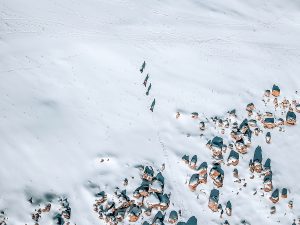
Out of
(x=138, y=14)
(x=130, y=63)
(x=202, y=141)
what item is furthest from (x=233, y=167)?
(x=138, y=14)

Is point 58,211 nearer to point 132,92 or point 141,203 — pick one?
point 141,203

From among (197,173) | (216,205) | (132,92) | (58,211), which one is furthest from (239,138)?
(58,211)

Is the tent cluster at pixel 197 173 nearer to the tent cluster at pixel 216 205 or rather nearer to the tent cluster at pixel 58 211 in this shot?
the tent cluster at pixel 216 205

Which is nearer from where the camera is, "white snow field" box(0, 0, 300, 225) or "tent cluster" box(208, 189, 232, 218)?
"white snow field" box(0, 0, 300, 225)

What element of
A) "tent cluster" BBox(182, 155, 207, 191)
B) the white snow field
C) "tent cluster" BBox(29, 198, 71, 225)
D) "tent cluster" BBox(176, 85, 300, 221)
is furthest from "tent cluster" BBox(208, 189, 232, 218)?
"tent cluster" BBox(29, 198, 71, 225)

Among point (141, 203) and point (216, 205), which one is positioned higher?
point (216, 205)

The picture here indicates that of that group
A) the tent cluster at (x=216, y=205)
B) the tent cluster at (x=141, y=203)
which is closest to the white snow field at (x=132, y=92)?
the tent cluster at (x=216, y=205)

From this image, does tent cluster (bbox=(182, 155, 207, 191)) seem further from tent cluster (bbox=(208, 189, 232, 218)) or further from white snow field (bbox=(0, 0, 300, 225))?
tent cluster (bbox=(208, 189, 232, 218))
